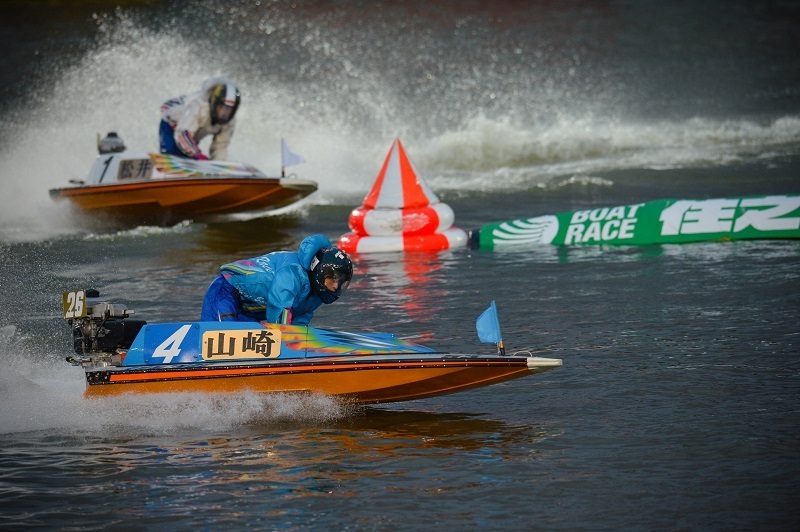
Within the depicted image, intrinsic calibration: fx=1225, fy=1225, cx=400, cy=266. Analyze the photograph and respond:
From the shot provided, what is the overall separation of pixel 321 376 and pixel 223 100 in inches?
338

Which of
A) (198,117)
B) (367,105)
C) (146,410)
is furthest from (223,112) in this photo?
(367,105)

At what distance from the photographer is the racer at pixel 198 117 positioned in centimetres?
1548

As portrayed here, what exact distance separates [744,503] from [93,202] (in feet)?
37.2

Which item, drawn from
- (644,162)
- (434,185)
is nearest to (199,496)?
(434,185)

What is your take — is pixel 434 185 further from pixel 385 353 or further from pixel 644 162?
pixel 385 353

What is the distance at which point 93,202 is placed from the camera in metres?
15.8

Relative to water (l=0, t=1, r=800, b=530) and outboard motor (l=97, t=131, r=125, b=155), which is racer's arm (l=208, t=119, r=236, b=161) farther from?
outboard motor (l=97, t=131, r=125, b=155)

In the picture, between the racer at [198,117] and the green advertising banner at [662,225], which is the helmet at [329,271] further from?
the racer at [198,117]

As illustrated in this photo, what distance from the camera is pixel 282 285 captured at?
25.1 feet

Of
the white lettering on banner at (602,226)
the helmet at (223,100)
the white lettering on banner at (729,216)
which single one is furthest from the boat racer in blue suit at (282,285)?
the helmet at (223,100)

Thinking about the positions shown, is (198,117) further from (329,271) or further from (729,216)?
(329,271)

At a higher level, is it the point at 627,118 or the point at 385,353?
the point at 627,118

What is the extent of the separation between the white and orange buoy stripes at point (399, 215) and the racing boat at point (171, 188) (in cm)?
193

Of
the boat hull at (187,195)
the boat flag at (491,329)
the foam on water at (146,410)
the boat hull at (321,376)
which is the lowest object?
the foam on water at (146,410)
